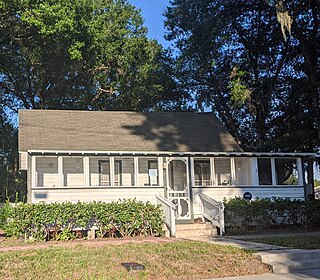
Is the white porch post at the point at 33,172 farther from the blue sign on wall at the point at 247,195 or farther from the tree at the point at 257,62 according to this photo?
the tree at the point at 257,62

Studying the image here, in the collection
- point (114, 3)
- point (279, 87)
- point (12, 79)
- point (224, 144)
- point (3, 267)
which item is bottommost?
point (3, 267)

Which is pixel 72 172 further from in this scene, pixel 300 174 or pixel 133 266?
pixel 133 266

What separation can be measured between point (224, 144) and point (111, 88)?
13434 mm

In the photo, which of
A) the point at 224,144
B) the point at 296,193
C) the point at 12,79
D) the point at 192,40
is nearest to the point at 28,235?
the point at 224,144

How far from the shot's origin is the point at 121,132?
2000 cm

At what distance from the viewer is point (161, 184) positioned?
18.2 metres

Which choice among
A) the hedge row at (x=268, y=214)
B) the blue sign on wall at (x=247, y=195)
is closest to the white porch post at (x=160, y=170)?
the hedge row at (x=268, y=214)

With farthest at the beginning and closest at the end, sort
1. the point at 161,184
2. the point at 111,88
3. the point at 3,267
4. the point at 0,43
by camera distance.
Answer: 1. the point at 111,88
2. the point at 0,43
3. the point at 161,184
4. the point at 3,267

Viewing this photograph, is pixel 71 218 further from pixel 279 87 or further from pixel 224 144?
pixel 279 87

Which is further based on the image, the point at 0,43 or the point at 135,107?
the point at 135,107

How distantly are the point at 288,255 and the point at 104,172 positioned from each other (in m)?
9.84

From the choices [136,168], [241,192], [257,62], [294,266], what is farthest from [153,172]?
[257,62]

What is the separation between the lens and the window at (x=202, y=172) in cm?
1931

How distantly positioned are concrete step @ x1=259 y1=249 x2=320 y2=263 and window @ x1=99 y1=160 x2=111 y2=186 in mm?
9258
